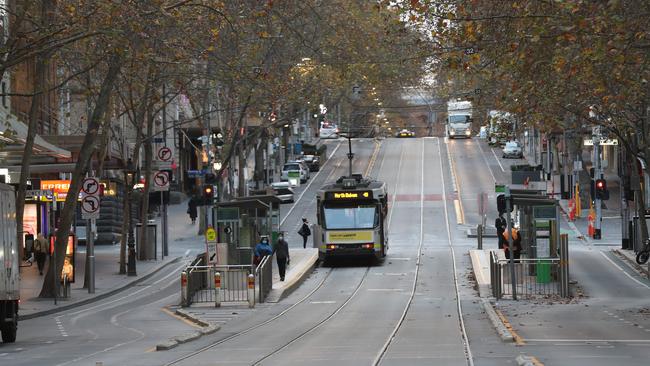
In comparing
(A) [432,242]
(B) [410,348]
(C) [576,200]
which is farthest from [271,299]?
(C) [576,200]

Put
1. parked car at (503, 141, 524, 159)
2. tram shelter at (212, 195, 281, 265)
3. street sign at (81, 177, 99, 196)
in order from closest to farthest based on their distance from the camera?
street sign at (81, 177, 99, 196)
tram shelter at (212, 195, 281, 265)
parked car at (503, 141, 524, 159)

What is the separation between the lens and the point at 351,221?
1780 inches

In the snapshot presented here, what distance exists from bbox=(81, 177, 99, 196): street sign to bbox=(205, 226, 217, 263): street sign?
13.0ft

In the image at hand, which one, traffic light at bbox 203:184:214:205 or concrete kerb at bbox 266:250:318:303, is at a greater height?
traffic light at bbox 203:184:214:205

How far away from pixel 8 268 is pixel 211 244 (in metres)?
16.3

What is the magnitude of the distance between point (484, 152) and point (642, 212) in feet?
219

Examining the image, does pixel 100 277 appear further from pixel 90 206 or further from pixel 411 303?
pixel 411 303

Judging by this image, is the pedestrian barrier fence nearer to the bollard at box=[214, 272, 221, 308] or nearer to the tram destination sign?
the bollard at box=[214, 272, 221, 308]

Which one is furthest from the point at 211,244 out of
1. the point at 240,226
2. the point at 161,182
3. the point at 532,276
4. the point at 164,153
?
the point at 164,153

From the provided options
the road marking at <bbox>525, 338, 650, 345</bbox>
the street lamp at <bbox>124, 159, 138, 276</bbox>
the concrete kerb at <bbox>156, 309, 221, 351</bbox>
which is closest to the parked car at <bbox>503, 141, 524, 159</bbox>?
the street lamp at <bbox>124, 159, 138, 276</bbox>

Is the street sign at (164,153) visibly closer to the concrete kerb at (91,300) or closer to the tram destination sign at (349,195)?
the concrete kerb at (91,300)

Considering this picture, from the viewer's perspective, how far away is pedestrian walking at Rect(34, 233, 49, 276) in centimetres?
4478

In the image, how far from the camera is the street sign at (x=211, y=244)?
37844 millimetres

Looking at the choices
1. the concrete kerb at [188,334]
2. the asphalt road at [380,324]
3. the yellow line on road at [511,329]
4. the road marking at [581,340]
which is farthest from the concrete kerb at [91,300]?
the road marking at [581,340]
